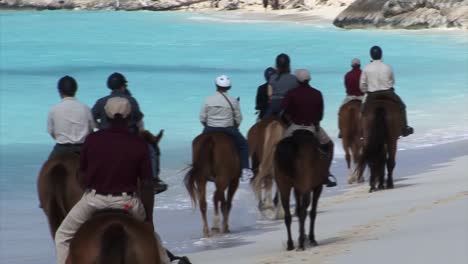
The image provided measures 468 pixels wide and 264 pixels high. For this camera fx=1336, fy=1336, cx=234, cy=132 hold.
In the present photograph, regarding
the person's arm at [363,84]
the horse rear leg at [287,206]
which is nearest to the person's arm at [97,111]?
the horse rear leg at [287,206]

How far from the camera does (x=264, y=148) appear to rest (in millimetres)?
16438

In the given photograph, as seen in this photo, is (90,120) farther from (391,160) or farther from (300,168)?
(391,160)

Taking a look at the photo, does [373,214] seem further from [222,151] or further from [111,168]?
[111,168]

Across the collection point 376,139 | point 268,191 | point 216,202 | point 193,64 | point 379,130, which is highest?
point 379,130

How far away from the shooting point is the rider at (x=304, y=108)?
13.5 meters

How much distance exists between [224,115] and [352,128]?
18.5 feet

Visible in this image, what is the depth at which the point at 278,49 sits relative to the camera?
82438 mm

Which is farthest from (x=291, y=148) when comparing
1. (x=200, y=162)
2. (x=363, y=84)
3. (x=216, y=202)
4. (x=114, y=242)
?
(x=363, y=84)

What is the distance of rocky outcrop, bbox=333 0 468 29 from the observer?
90625 mm

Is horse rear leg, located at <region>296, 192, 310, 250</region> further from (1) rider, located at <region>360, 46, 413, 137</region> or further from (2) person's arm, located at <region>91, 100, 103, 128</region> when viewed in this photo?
(1) rider, located at <region>360, 46, 413, 137</region>

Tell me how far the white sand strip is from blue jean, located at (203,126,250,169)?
89 cm

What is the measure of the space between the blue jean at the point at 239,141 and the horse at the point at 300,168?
2033mm

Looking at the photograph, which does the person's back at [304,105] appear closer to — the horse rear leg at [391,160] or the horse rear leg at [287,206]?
the horse rear leg at [287,206]

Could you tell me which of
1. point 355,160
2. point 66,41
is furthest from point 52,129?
point 66,41
